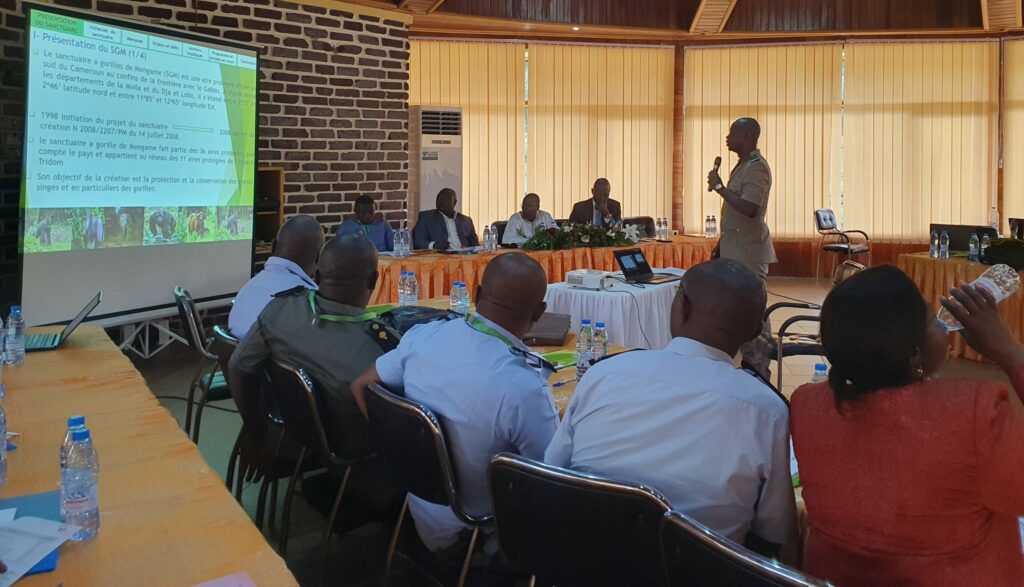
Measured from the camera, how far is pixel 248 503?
11.1 feet

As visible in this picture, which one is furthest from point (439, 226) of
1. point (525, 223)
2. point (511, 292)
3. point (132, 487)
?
point (132, 487)

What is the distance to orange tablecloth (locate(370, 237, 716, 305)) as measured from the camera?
18.3ft

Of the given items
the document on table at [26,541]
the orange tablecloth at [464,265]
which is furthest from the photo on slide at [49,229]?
the document on table at [26,541]

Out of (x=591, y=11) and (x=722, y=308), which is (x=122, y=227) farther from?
(x=591, y=11)

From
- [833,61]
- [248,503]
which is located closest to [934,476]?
[248,503]

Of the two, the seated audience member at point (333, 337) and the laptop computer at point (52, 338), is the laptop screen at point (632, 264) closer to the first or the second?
the seated audience member at point (333, 337)

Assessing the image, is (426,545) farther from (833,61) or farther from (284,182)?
(833,61)

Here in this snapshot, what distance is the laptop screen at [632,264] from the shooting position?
16.3ft

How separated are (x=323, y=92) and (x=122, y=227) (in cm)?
224

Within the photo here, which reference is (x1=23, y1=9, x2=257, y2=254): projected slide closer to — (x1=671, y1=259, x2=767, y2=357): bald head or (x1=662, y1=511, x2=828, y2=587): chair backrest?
(x1=671, y1=259, x2=767, y2=357): bald head

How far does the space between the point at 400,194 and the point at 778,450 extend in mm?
6156

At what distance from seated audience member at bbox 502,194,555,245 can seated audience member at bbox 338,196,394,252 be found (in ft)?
3.24

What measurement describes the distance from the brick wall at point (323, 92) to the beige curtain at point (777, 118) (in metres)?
4.43

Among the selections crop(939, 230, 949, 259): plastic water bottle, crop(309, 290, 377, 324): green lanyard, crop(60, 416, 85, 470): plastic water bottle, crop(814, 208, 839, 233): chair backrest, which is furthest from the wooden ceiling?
crop(60, 416, 85, 470): plastic water bottle
